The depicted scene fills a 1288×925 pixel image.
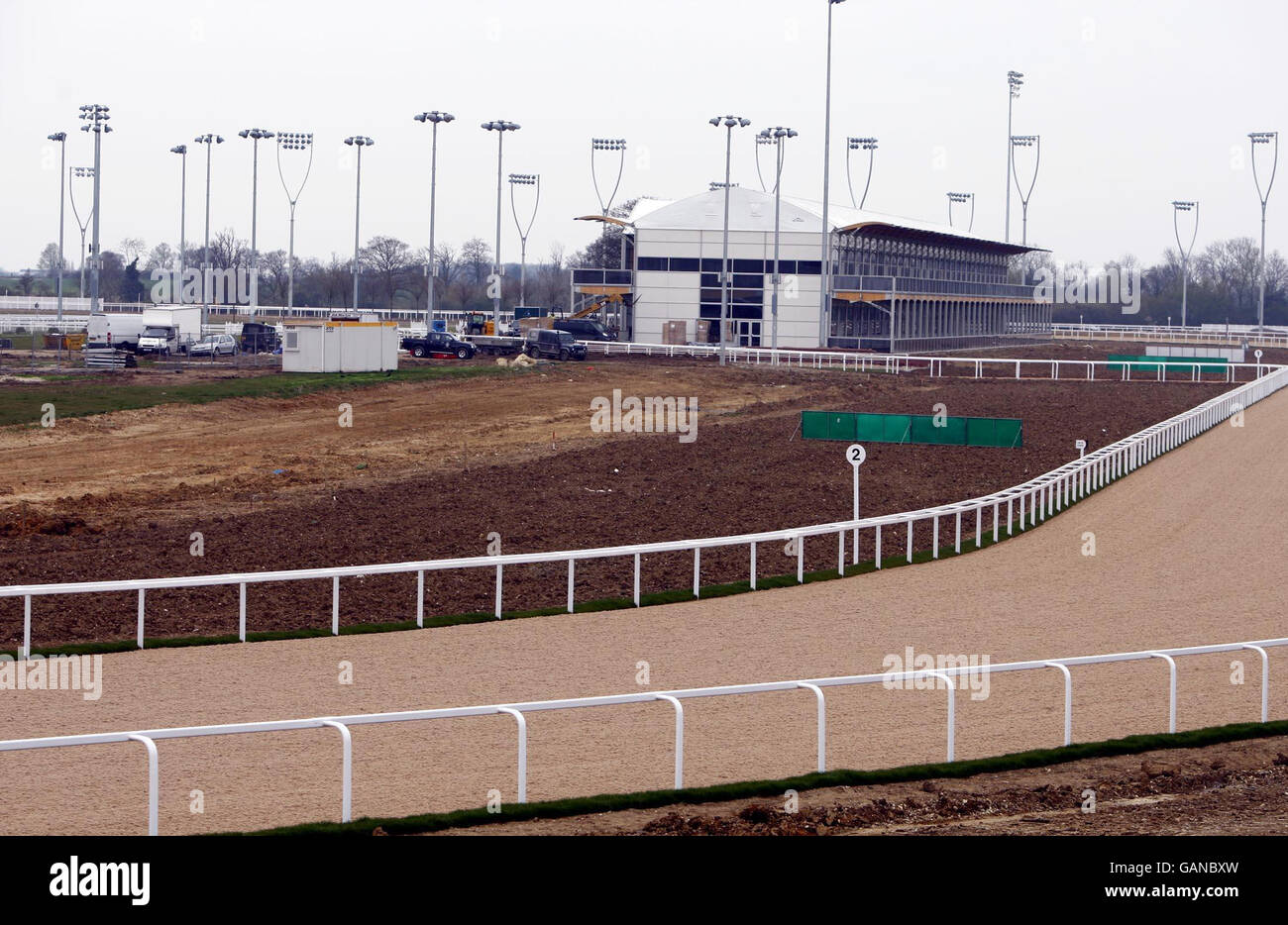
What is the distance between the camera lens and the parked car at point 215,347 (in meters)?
58.1

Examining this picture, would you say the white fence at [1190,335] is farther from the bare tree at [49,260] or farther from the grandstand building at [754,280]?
the bare tree at [49,260]

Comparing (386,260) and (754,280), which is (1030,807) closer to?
(754,280)

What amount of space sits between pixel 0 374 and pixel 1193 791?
4106cm

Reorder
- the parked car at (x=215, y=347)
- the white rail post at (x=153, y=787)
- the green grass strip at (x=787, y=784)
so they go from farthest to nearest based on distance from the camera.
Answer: the parked car at (x=215, y=347)
the green grass strip at (x=787, y=784)
the white rail post at (x=153, y=787)

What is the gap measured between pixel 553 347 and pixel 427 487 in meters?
34.8

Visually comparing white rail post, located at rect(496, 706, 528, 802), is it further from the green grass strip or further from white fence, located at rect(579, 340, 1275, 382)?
white fence, located at rect(579, 340, 1275, 382)

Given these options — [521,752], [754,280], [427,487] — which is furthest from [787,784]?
[754,280]

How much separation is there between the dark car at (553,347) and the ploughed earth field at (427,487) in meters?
13.6

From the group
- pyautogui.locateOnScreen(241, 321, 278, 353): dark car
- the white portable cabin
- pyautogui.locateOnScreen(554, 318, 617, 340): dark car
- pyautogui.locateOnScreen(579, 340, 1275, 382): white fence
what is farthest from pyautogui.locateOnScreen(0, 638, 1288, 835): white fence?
pyautogui.locateOnScreen(554, 318, 617, 340): dark car

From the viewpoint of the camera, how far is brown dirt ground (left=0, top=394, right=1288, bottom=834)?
10422 mm

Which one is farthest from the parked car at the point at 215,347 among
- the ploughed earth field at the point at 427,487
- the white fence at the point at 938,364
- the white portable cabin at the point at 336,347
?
the white fence at the point at 938,364

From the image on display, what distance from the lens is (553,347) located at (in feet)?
198

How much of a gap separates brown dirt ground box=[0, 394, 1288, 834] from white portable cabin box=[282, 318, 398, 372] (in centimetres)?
3277
